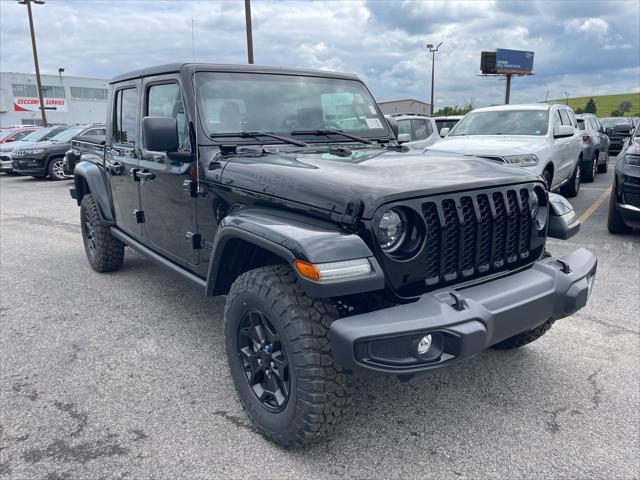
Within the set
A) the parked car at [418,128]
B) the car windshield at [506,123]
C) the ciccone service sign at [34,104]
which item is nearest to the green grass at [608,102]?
the ciccone service sign at [34,104]

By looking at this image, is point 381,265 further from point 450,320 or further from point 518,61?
point 518,61

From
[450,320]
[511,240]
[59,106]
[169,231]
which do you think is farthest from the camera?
[59,106]

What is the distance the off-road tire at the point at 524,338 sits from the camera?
325 cm

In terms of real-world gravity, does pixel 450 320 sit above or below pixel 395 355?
above

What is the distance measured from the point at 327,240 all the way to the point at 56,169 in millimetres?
15195

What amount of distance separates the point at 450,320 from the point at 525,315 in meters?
0.53

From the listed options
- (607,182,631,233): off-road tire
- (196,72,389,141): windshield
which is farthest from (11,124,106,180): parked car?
(607,182,631,233): off-road tire

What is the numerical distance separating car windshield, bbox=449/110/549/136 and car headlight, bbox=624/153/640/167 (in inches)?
78.3

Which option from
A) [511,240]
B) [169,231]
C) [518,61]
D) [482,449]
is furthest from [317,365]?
[518,61]

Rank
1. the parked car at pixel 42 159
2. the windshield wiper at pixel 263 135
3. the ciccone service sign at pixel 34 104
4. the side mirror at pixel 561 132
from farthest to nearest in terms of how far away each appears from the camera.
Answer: the ciccone service sign at pixel 34 104 < the parked car at pixel 42 159 < the side mirror at pixel 561 132 < the windshield wiper at pixel 263 135

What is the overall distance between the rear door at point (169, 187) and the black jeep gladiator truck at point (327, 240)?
0.02 meters

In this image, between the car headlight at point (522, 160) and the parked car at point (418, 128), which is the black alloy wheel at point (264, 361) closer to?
the car headlight at point (522, 160)

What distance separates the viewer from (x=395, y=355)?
218 centimetres

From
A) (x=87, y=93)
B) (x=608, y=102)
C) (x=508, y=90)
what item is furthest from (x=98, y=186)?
(x=608, y=102)
